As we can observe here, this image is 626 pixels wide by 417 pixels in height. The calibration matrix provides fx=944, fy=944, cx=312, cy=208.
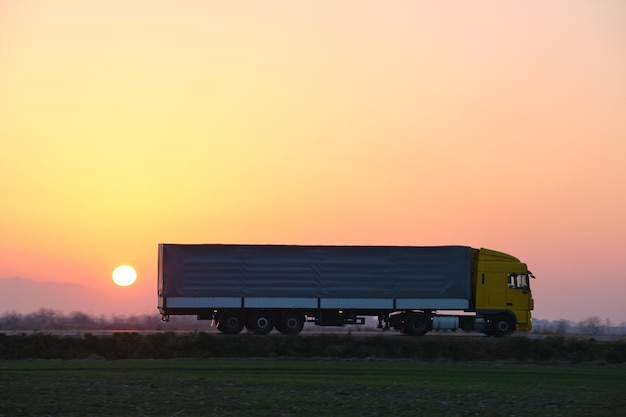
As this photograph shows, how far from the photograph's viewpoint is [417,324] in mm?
46969

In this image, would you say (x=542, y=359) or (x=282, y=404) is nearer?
(x=282, y=404)

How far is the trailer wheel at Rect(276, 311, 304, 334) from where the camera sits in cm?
4612

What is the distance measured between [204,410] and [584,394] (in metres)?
11.4

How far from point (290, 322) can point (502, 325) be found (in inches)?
423

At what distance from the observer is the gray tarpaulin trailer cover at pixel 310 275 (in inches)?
1816

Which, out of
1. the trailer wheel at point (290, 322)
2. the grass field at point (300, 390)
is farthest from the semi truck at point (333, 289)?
the grass field at point (300, 390)

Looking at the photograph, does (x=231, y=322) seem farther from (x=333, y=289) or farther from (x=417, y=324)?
(x=417, y=324)

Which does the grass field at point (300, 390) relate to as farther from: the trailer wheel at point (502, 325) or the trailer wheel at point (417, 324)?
the trailer wheel at point (502, 325)

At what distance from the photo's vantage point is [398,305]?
153 ft

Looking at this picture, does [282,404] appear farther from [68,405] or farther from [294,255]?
[294,255]

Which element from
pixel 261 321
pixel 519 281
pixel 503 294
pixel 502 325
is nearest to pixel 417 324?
pixel 502 325

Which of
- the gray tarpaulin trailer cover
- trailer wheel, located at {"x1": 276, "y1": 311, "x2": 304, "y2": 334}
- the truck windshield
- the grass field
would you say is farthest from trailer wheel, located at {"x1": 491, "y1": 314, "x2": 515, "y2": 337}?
the grass field

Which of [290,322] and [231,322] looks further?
[290,322]

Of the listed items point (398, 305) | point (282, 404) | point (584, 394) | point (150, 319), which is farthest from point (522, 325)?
point (150, 319)
